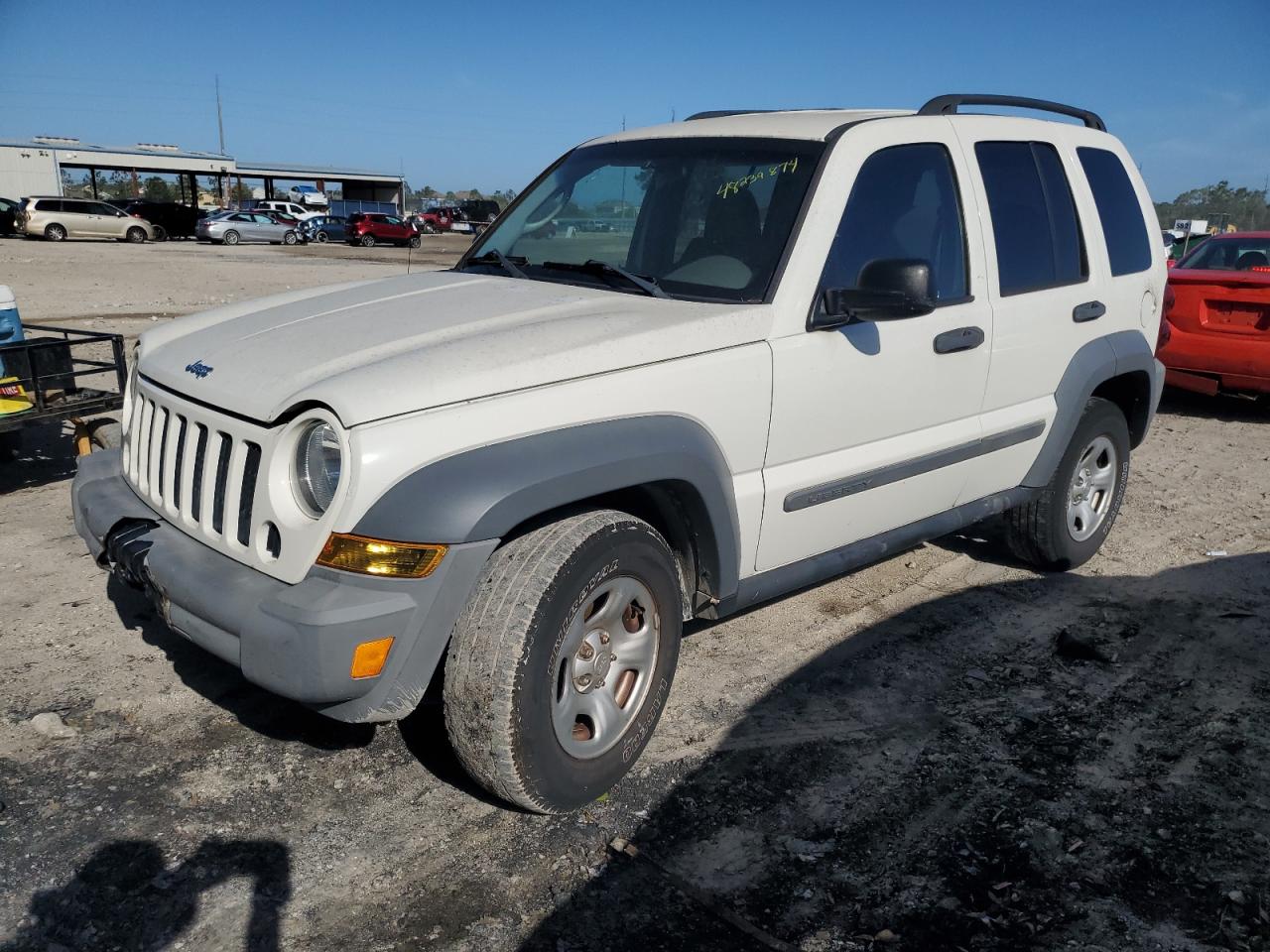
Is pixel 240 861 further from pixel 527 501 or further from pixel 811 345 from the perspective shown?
pixel 811 345

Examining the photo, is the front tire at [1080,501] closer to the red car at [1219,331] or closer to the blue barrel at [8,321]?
the red car at [1219,331]

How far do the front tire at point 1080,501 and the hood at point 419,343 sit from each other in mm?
2279

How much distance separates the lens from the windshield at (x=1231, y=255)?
918 cm

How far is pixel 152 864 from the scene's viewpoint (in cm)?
278

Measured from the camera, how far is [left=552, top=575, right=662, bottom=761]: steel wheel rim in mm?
2971

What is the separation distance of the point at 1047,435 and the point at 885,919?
260 cm

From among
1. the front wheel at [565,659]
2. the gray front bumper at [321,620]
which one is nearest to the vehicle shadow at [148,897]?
the gray front bumper at [321,620]

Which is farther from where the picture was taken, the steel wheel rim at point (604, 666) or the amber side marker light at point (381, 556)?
the steel wheel rim at point (604, 666)

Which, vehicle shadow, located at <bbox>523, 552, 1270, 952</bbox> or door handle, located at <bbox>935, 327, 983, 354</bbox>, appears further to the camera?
door handle, located at <bbox>935, 327, 983, 354</bbox>

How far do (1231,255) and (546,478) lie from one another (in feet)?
29.0

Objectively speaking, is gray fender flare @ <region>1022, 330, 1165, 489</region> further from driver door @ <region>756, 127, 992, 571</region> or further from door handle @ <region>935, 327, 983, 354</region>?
door handle @ <region>935, 327, 983, 354</region>

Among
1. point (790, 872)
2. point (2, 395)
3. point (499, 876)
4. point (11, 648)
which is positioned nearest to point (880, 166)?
point (790, 872)

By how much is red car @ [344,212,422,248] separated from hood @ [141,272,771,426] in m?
37.6

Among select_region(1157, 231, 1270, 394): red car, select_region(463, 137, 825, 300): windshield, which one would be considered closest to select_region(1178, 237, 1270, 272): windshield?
select_region(1157, 231, 1270, 394): red car
